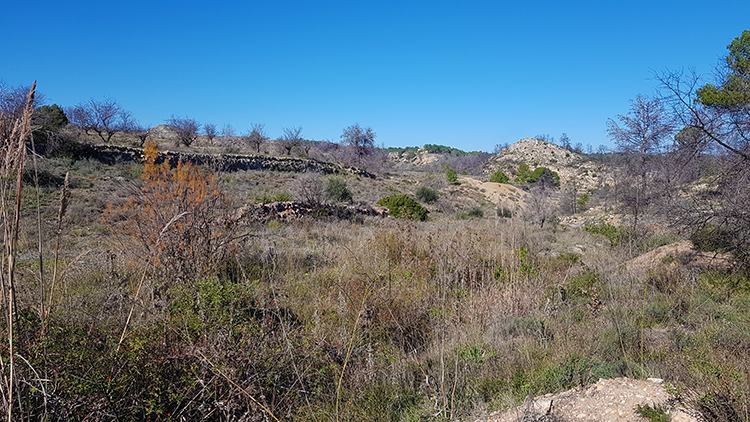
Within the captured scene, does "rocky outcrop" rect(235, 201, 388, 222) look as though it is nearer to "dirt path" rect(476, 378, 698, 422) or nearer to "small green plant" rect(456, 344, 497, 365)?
"small green plant" rect(456, 344, 497, 365)

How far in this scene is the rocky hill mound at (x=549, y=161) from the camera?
147 feet

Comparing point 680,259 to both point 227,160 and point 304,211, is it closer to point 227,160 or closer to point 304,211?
point 304,211

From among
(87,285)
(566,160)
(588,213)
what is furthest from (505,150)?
(87,285)

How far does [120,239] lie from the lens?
7051mm

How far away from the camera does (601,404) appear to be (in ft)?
9.01

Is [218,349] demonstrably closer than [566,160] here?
Yes

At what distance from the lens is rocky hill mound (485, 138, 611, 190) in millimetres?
44688

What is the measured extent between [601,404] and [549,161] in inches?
2134

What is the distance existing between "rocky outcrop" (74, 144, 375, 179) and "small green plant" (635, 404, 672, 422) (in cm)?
2000

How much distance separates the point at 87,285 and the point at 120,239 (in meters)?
2.02

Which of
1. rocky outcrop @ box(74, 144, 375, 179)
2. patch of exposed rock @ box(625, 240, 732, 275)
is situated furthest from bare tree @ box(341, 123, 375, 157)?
patch of exposed rock @ box(625, 240, 732, 275)

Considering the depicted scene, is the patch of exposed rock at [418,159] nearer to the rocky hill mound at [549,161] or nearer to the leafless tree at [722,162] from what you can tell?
the rocky hill mound at [549,161]

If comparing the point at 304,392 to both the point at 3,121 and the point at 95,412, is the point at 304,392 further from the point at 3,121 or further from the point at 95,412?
the point at 3,121

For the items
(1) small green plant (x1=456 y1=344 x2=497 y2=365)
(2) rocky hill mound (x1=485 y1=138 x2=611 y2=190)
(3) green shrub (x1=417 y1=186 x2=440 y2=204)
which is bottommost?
(1) small green plant (x1=456 y1=344 x2=497 y2=365)
